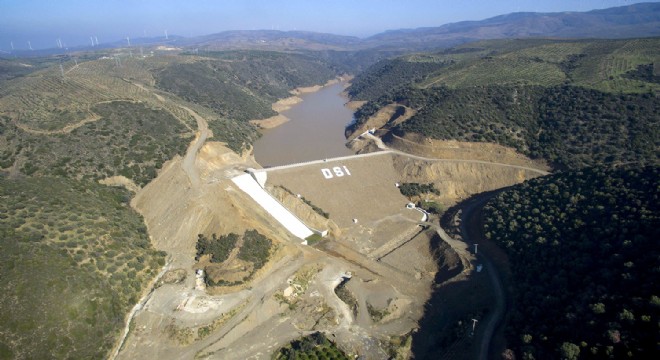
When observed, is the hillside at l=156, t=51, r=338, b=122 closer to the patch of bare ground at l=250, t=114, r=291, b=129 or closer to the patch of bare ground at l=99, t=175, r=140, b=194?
the patch of bare ground at l=250, t=114, r=291, b=129

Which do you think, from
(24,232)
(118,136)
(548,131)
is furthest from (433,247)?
(118,136)

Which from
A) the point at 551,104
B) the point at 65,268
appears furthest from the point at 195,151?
the point at 551,104

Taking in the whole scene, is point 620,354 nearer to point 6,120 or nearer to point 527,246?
point 527,246

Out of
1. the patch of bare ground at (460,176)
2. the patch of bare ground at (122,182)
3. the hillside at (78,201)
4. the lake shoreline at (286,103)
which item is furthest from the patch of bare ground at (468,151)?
the lake shoreline at (286,103)

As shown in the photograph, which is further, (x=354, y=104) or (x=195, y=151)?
(x=354, y=104)

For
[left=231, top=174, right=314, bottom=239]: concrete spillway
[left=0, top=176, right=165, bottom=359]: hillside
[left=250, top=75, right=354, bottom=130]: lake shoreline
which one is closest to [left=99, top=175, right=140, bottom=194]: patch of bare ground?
[left=0, top=176, right=165, bottom=359]: hillside

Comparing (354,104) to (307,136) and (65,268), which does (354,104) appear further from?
(65,268)
